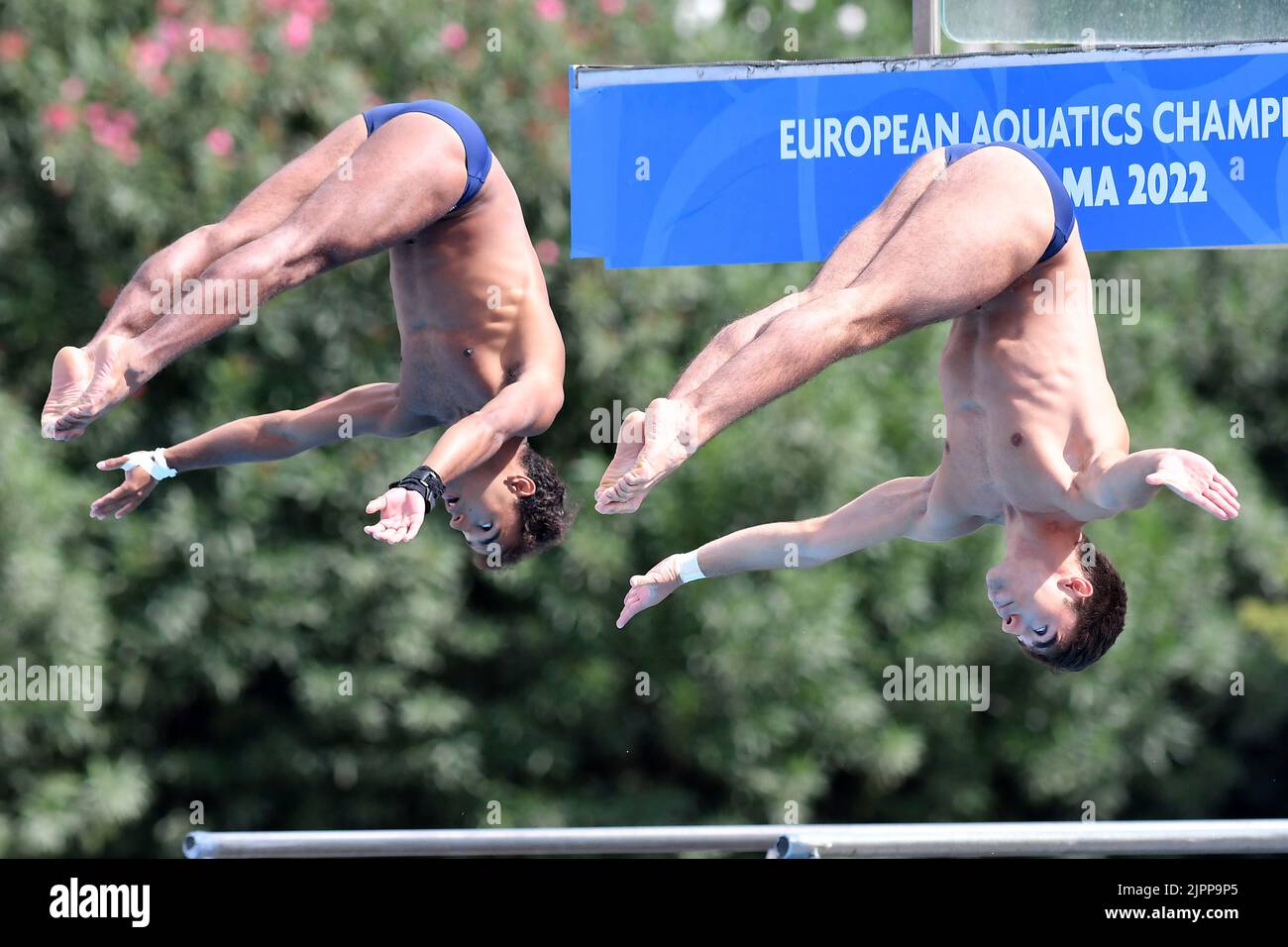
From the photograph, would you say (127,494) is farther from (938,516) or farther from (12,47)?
(12,47)

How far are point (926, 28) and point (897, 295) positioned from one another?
1.28 metres

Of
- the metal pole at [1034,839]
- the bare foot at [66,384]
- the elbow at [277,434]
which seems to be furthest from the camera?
the elbow at [277,434]

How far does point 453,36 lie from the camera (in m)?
10.5

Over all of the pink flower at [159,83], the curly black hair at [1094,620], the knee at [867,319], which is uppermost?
the pink flower at [159,83]

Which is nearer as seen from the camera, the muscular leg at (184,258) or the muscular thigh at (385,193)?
the muscular leg at (184,258)

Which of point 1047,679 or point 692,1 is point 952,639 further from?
point 692,1

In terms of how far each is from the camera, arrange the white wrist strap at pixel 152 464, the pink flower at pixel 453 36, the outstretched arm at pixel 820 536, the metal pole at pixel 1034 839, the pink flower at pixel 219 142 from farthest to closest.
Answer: the pink flower at pixel 453 36
the pink flower at pixel 219 142
the white wrist strap at pixel 152 464
the outstretched arm at pixel 820 536
the metal pole at pixel 1034 839

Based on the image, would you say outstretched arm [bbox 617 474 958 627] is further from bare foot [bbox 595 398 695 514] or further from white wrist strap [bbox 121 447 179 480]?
white wrist strap [bbox 121 447 179 480]

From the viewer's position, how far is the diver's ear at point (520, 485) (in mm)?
6969

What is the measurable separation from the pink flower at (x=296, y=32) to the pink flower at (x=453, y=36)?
2.26 ft

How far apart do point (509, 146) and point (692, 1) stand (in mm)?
1265

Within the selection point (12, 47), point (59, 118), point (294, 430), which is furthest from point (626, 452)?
point (12, 47)

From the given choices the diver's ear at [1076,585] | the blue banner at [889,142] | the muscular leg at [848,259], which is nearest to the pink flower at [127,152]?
the blue banner at [889,142]

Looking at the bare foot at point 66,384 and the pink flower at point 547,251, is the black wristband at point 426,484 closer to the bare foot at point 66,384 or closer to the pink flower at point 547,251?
the bare foot at point 66,384
